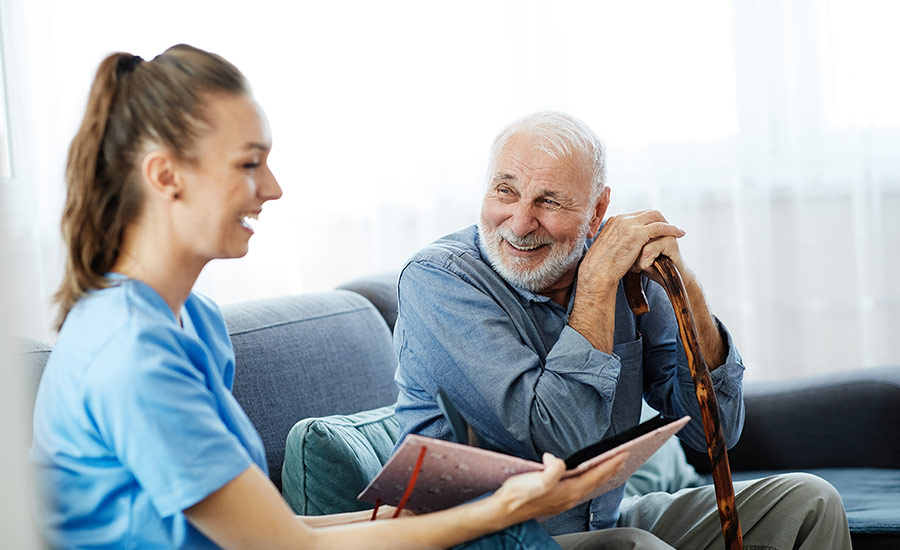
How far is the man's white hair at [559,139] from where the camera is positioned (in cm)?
152

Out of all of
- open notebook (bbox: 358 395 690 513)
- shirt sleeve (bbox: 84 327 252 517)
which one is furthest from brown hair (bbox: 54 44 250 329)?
open notebook (bbox: 358 395 690 513)

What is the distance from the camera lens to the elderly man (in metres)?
1.35

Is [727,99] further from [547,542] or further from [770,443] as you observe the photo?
[547,542]

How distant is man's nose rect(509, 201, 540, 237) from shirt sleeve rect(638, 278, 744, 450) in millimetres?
324

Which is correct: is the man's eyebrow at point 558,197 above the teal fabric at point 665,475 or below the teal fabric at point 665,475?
above

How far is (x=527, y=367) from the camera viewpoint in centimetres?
135

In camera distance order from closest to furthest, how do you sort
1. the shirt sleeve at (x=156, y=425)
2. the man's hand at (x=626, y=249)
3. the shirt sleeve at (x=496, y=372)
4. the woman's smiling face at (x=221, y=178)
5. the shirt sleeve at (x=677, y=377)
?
1. the shirt sleeve at (x=156, y=425)
2. the woman's smiling face at (x=221, y=178)
3. the shirt sleeve at (x=496, y=372)
4. the man's hand at (x=626, y=249)
5. the shirt sleeve at (x=677, y=377)

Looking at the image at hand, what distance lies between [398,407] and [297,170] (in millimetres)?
Answer: 1667

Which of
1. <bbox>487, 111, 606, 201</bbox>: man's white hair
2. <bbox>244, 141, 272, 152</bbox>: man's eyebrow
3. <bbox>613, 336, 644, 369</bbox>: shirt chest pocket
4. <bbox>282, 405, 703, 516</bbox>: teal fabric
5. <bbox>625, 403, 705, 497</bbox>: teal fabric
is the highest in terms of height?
<bbox>244, 141, 272, 152</bbox>: man's eyebrow

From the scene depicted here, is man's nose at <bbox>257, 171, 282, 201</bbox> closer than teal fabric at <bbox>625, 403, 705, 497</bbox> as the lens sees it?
Yes

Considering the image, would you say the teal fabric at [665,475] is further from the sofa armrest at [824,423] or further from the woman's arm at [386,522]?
the woman's arm at [386,522]

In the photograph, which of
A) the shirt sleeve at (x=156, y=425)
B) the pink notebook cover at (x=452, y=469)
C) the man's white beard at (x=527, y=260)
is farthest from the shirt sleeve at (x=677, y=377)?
the shirt sleeve at (x=156, y=425)

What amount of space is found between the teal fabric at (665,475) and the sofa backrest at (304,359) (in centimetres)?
62

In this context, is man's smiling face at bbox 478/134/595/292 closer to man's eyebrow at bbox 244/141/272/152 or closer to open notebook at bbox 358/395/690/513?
open notebook at bbox 358/395/690/513
